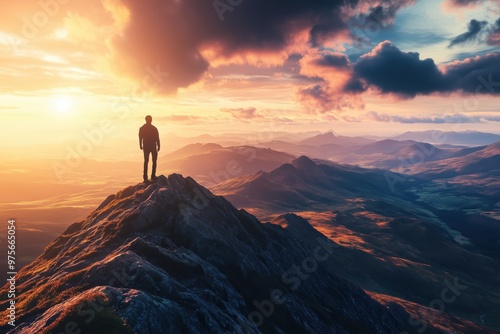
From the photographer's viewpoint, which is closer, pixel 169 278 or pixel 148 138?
pixel 169 278

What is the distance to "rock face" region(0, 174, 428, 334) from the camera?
1752 cm

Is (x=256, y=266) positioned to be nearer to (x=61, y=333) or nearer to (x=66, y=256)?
(x=66, y=256)

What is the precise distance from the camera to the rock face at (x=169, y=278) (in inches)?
690

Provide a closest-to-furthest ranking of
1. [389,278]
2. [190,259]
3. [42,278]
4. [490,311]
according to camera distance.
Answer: [42,278] < [190,259] < [490,311] < [389,278]

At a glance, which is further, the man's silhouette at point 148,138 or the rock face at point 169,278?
the man's silhouette at point 148,138

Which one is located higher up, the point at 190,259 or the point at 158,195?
the point at 158,195

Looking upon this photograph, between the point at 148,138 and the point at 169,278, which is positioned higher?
the point at 148,138

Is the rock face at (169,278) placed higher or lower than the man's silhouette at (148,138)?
lower

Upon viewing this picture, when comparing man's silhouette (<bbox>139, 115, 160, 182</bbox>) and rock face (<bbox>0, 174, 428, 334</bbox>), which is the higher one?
man's silhouette (<bbox>139, 115, 160, 182</bbox>)

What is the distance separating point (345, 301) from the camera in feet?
208

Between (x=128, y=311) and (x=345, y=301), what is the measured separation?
188ft

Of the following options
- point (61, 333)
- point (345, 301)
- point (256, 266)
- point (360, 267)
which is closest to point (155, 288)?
point (61, 333)

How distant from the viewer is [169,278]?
22.6m

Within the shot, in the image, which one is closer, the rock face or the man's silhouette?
the rock face
